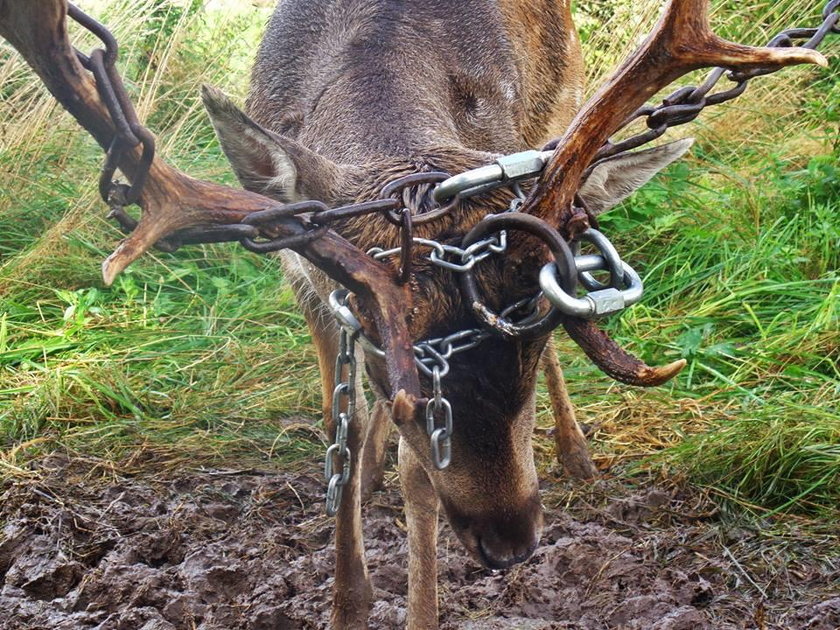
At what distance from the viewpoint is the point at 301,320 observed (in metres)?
5.96

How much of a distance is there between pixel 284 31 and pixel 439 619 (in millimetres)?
2130

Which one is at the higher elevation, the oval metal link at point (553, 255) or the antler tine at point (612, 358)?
the oval metal link at point (553, 255)

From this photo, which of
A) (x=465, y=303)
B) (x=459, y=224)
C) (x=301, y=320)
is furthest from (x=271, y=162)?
(x=301, y=320)

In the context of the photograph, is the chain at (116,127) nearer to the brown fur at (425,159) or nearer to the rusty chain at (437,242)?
the rusty chain at (437,242)

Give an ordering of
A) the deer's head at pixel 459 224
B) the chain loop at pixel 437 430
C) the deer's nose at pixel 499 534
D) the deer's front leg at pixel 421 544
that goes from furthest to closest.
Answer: the deer's front leg at pixel 421 544, the deer's nose at pixel 499 534, the chain loop at pixel 437 430, the deer's head at pixel 459 224

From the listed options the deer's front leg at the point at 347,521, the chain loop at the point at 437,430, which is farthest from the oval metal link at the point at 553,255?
the deer's front leg at the point at 347,521

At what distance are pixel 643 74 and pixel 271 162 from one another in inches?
35.7

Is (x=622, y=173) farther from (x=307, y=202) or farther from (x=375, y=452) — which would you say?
(x=375, y=452)

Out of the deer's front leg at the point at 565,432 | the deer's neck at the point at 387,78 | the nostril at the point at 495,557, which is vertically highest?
the deer's neck at the point at 387,78

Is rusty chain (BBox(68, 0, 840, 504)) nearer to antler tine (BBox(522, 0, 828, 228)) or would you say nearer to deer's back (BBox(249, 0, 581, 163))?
antler tine (BBox(522, 0, 828, 228))

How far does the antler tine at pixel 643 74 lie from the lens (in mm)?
2178

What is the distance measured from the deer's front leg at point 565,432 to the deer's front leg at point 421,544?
133cm

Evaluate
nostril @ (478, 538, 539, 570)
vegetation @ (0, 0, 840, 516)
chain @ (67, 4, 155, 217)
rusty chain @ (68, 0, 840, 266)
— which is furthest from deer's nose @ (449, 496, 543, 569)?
A: vegetation @ (0, 0, 840, 516)

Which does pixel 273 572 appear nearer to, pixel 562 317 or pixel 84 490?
pixel 84 490
